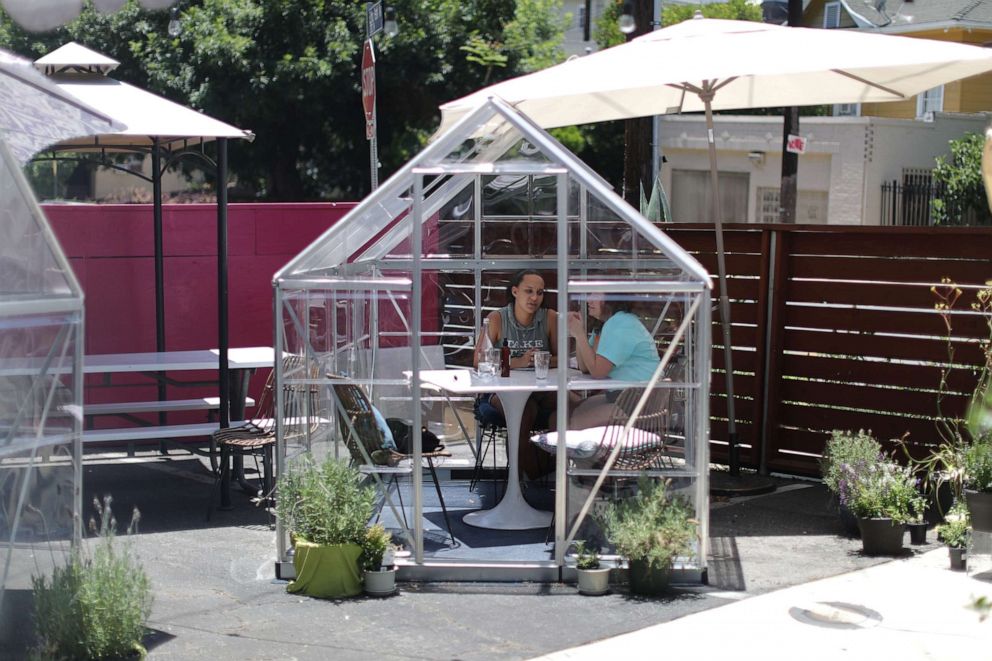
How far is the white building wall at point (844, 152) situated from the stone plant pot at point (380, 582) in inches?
885

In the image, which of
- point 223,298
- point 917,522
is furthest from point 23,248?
point 917,522

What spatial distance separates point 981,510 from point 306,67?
16937 millimetres

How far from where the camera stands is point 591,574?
20.5 ft

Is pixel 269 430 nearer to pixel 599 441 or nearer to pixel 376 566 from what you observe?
pixel 376 566

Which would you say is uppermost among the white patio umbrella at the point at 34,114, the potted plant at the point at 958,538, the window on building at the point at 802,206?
the window on building at the point at 802,206

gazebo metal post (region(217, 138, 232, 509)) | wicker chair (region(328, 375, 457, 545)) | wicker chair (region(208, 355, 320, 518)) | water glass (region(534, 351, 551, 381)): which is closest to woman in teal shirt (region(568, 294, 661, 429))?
water glass (region(534, 351, 551, 381))

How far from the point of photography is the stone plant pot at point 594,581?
246 inches

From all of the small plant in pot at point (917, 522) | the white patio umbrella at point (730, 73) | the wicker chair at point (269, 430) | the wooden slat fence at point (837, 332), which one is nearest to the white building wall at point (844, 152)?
the wooden slat fence at point (837, 332)

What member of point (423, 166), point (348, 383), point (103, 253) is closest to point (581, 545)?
point (348, 383)

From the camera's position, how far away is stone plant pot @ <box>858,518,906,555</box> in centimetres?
706

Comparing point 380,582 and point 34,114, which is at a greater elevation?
point 34,114

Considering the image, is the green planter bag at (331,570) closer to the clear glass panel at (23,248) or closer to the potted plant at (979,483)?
the clear glass panel at (23,248)

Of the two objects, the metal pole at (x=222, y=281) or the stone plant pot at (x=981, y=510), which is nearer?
the stone plant pot at (x=981, y=510)

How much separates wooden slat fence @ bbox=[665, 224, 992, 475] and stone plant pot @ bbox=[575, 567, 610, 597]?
10.6 ft
